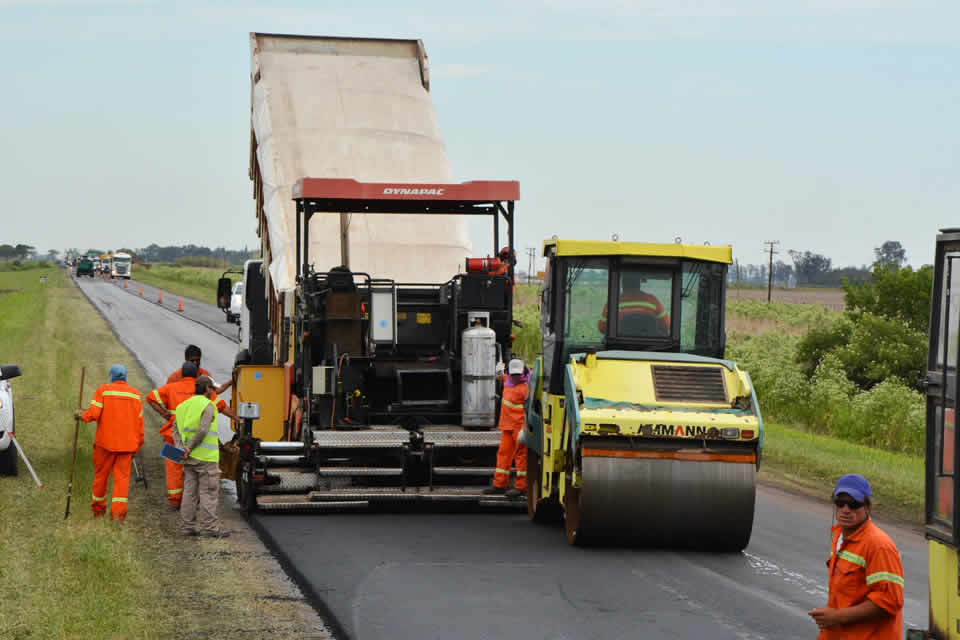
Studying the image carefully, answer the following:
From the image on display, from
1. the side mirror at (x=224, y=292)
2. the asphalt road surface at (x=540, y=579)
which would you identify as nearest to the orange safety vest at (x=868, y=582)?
the asphalt road surface at (x=540, y=579)

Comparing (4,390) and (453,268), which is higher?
(453,268)

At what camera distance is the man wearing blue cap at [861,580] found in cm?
569

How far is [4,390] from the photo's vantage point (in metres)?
15.4

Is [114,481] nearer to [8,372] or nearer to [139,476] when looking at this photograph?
[139,476]

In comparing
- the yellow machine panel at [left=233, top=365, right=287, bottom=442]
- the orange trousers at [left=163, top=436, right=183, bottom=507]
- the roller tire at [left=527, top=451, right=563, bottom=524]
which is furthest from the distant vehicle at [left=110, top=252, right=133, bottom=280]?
the roller tire at [left=527, top=451, right=563, bottom=524]

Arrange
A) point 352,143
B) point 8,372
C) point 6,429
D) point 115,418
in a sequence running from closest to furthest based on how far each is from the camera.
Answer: point 115,418, point 6,429, point 8,372, point 352,143

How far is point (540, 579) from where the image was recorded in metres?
10.5

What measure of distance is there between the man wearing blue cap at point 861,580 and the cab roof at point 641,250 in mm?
6465

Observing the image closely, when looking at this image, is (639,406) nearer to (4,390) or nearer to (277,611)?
(277,611)

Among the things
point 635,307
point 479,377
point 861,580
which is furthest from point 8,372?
point 861,580

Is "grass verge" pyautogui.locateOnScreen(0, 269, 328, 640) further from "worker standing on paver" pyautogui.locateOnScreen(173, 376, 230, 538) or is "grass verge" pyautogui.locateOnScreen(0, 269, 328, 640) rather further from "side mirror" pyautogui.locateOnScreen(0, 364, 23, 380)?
"side mirror" pyautogui.locateOnScreen(0, 364, 23, 380)

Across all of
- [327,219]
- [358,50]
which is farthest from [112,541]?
[358,50]

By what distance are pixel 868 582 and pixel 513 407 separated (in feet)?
25.8

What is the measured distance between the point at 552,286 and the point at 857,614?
6.83 m
